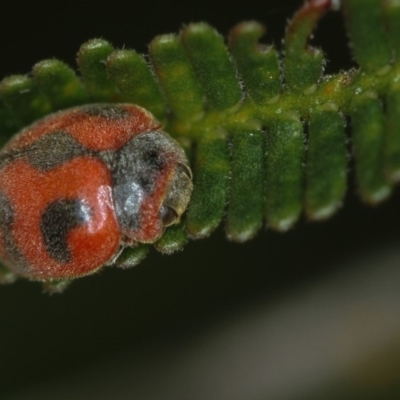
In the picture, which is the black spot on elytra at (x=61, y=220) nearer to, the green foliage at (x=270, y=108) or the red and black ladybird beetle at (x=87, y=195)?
the red and black ladybird beetle at (x=87, y=195)

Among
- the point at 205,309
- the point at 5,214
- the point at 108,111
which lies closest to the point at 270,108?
the point at 108,111

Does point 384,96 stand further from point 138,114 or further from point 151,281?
point 151,281

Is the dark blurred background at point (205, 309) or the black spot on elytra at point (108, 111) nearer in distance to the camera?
the black spot on elytra at point (108, 111)

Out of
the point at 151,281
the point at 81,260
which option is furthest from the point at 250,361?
the point at 81,260

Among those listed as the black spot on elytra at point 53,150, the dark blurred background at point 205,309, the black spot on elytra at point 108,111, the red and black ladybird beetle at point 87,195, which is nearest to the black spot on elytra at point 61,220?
the red and black ladybird beetle at point 87,195

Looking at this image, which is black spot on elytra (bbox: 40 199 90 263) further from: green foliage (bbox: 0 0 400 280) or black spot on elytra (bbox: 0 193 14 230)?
green foliage (bbox: 0 0 400 280)
